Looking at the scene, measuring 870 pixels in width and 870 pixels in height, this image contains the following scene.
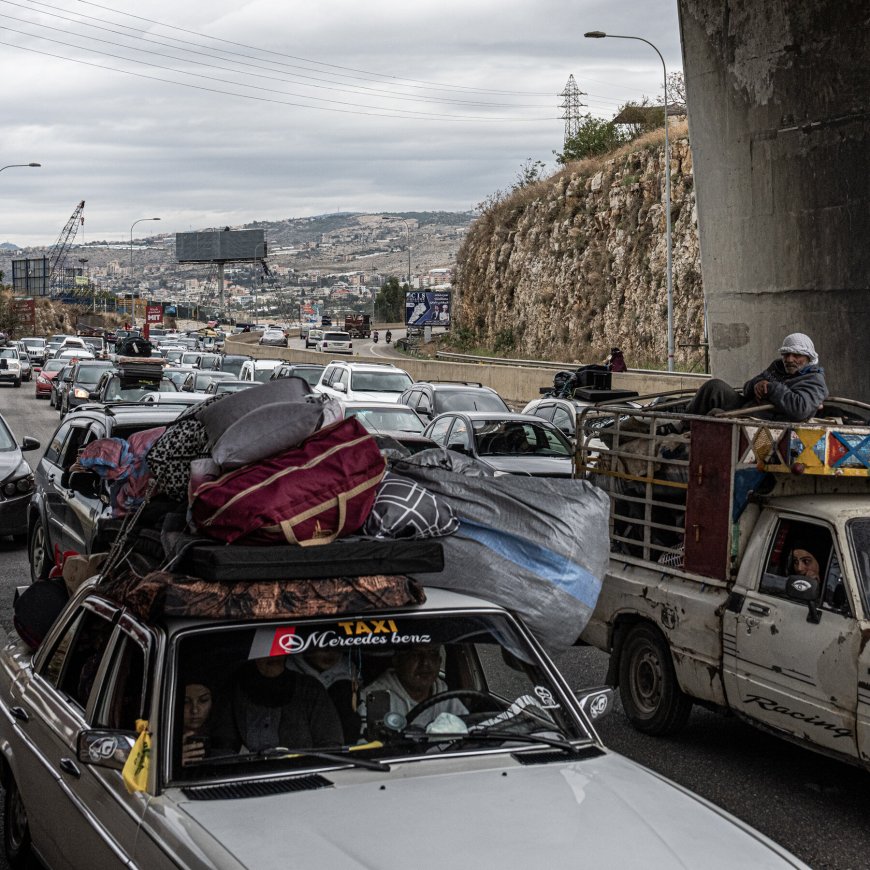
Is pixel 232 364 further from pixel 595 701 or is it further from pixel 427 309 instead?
pixel 427 309

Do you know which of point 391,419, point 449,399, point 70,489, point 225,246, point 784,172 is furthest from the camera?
point 225,246

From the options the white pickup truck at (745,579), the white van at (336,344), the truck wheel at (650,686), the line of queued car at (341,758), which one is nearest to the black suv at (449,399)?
the white pickup truck at (745,579)

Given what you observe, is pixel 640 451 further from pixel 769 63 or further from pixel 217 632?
pixel 769 63

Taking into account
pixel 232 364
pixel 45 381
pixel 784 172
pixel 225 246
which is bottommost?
pixel 45 381

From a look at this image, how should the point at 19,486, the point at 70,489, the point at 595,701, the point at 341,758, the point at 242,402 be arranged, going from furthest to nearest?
the point at 19,486, the point at 70,489, the point at 242,402, the point at 595,701, the point at 341,758

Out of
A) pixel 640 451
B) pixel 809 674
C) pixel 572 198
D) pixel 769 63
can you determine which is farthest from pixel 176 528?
pixel 572 198

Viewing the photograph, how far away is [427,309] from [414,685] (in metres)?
79.7

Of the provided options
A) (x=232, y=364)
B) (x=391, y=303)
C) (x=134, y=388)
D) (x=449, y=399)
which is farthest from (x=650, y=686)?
(x=391, y=303)

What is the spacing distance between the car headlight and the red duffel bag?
10.7 m

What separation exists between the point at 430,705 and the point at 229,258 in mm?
158194

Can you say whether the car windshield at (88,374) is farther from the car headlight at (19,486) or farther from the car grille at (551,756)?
the car grille at (551,756)

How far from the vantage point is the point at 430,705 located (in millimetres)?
4320

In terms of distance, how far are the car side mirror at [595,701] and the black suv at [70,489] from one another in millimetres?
6127

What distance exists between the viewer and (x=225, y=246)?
522ft
